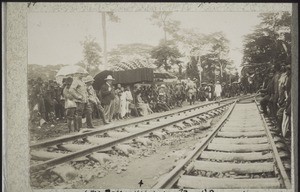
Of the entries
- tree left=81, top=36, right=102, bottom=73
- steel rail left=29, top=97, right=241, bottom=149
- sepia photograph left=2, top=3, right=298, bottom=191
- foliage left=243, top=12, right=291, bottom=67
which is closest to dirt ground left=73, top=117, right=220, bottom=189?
sepia photograph left=2, top=3, right=298, bottom=191

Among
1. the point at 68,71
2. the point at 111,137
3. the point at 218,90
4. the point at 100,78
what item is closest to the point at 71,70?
the point at 68,71

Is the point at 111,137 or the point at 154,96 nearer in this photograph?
the point at 111,137

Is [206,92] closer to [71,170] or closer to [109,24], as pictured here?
[109,24]

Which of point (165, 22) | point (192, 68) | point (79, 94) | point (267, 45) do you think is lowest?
point (79, 94)

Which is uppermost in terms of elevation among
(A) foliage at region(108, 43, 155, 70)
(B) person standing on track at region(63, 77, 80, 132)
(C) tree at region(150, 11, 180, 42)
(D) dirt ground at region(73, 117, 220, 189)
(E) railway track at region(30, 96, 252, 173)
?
(C) tree at region(150, 11, 180, 42)

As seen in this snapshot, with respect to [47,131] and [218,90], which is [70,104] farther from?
[218,90]

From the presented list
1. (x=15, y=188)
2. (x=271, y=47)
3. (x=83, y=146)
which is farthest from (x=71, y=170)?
(x=271, y=47)

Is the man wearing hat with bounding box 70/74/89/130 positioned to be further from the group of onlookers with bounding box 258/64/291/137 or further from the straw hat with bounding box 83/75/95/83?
the group of onlookers with bounding box 258/64/291/137
